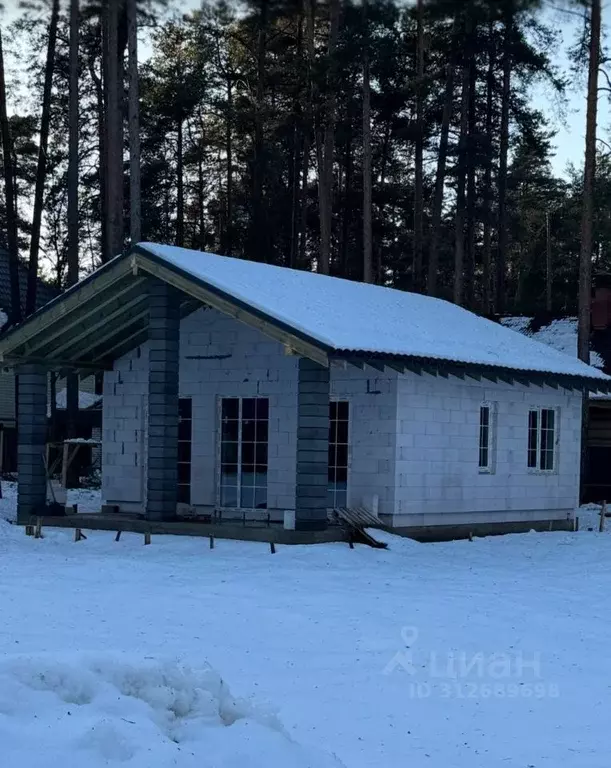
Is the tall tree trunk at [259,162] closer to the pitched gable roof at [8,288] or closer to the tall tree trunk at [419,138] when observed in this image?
the tall tree trunk at [419,138]

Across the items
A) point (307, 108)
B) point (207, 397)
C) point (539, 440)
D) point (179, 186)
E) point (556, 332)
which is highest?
point (307, 108)

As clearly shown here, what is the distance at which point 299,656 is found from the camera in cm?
983

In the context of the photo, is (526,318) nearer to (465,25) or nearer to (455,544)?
(465,25)

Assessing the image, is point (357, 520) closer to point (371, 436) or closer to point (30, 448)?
point (371, 436)

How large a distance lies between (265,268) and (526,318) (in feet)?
52.6

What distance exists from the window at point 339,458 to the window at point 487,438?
3.02 metres

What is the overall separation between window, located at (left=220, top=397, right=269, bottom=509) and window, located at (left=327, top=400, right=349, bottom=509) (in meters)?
1.30

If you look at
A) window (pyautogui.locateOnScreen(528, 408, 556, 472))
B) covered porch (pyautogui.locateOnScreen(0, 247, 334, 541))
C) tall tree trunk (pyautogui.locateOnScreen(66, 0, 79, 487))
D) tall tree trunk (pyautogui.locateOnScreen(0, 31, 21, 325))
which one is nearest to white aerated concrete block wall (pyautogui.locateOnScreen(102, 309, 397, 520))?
covered porch (pyautogui.locateOnScreen(0, 247, 334, 541))

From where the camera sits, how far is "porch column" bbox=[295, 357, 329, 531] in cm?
1692

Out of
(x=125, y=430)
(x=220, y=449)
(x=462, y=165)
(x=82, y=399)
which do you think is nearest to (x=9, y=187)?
(x=82, y=399)

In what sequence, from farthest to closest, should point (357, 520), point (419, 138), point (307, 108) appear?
point (307, 108), point (419, 138), point (357, 520)

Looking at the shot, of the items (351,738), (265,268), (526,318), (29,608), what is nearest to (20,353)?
(265,268)

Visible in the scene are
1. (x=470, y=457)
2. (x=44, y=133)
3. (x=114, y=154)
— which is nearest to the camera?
(x=470, y=457)

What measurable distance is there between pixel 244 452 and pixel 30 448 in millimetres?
3846
